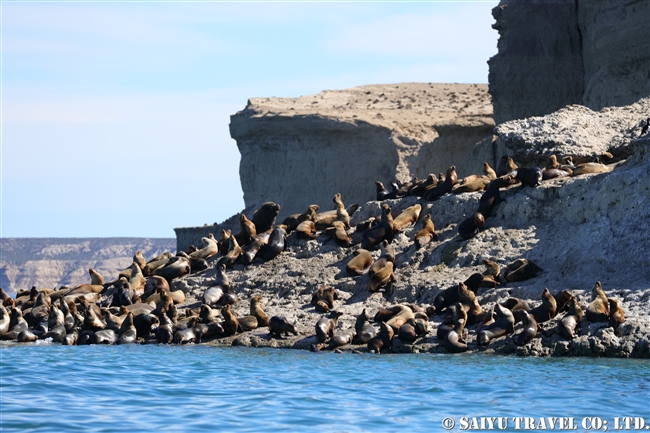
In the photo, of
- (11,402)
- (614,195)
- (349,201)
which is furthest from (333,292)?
(349,201)

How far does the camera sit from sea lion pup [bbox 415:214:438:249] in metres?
19.0

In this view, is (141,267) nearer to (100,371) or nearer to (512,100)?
(100,371)

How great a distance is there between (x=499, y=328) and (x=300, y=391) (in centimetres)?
463

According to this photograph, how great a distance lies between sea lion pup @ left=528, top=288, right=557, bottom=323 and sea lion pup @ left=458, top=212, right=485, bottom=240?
3.70 meters

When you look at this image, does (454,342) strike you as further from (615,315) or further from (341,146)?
(341,146)

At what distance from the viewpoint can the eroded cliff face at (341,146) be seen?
129ft

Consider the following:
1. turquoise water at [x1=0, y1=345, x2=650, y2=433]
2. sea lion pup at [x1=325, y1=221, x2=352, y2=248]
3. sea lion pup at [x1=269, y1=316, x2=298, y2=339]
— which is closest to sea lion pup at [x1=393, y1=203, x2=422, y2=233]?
sea lion pup at [x1=325, y1=221, x2=352, y2=248]

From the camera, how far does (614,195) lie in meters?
17.4

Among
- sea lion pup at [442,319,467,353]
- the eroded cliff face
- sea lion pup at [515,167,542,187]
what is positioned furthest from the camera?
the eroded cliff face

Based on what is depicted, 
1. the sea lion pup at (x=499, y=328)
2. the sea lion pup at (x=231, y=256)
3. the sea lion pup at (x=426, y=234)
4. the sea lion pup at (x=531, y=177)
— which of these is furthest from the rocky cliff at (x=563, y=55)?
the sea lion pup at (x=499, y=328)

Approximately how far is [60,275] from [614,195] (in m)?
118

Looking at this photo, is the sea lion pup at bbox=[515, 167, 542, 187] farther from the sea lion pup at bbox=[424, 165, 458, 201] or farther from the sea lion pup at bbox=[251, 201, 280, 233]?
the sea lion pup at bbox=[251, 201, 280, 233]

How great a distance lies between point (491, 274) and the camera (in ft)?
55.8

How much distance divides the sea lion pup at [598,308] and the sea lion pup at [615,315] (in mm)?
144
